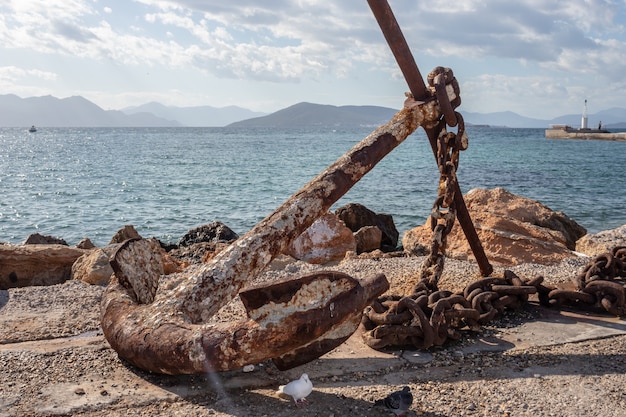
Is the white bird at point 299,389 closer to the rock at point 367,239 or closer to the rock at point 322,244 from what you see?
the rock at point 322,244

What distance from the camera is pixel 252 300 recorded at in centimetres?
244

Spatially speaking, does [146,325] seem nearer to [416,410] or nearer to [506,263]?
[416,410]

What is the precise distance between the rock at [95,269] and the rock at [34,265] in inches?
29.8

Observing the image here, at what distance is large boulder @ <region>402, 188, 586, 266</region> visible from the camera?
6.70 meters

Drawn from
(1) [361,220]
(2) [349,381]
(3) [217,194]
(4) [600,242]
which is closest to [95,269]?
(2) [349,381]

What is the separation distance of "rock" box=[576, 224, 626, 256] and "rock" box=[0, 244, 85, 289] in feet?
21.1

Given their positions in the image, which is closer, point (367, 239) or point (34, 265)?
point (34, 265)

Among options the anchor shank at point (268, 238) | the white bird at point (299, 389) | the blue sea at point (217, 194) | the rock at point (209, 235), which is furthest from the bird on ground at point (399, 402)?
the blue sea at point (217, 194)

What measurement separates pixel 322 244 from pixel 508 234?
7.81ft

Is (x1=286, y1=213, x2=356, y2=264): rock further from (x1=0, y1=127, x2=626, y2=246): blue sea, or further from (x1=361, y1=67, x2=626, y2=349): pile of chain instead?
(x1=0, y1=127, x2=626, y2=246): blue sea

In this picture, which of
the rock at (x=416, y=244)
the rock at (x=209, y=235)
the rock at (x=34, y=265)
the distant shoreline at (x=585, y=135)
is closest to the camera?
the rock at (x=34, y=265)

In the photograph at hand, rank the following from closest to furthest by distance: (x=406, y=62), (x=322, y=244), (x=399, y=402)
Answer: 1. (x=399, y=402)
2. (x=406, y=62)
3. (x=322, y=244)

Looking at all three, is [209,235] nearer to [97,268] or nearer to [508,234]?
[97,268]

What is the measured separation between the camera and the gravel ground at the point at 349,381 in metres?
2.90
